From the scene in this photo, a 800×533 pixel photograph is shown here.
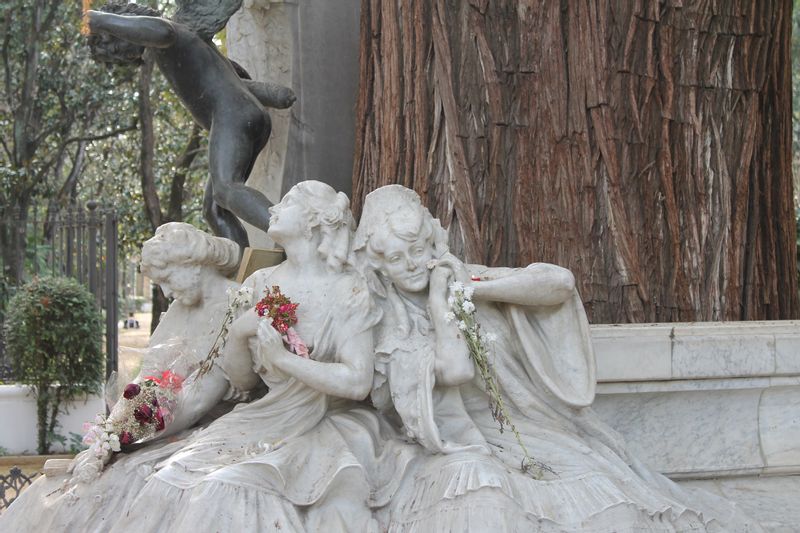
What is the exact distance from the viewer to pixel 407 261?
3914 millimetres

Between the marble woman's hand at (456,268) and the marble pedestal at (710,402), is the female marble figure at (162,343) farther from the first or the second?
the marble pedestal at (710,402)

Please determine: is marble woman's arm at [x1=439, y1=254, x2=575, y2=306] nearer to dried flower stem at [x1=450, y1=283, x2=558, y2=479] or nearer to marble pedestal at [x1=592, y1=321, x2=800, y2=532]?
dried flower stem at [x1=450, y1=283, x2=558, y2=479]

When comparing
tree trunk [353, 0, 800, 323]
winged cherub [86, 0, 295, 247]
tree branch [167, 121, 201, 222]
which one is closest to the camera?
tree trunk [353, 0, 800, 323]

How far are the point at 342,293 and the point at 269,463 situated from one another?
27.2 inches

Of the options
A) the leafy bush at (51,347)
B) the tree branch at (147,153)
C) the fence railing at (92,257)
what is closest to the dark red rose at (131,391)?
the leafy bush at (51,347)

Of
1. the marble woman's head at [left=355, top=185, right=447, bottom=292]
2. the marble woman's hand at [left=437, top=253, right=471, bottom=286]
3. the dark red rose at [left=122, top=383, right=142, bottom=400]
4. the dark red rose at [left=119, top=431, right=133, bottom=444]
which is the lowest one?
the dark red rose at [left=119, top=431, right=133, bottom=444]

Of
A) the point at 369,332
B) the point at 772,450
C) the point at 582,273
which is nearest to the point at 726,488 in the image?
the point at 772,450

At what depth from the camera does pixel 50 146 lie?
17734 mm

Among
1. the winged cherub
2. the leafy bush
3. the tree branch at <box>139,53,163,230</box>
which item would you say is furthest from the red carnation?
the tree branch at <box>139,53,163,230</box>

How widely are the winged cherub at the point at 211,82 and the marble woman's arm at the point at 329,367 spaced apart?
2845mm

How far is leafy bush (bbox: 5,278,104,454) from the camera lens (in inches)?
397

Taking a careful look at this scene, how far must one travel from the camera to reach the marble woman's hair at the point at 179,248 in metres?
4.23

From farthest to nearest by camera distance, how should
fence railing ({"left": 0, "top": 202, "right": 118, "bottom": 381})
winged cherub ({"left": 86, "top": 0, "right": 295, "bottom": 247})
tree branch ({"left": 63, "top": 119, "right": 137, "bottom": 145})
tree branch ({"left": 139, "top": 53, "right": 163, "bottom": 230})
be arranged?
1. tree branch ({"left": 63, "top": 119, "right": 137, "bottom": 145})
2. tree branch ({"left": 139, "top": 53, "right": 163, "bottom": 230})
3. fence railing ({"left": 0, "top": 202, "right": 118, "bottom": 381})
4. winged cherub ({"left": 86, "top": 0, "right": 295, "bottom": 247})

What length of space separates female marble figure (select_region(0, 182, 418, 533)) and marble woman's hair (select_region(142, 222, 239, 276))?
1.07 feet
